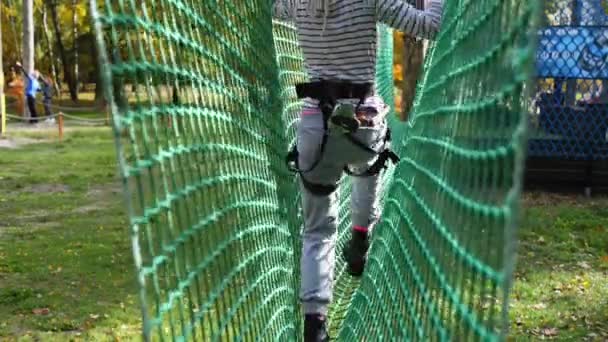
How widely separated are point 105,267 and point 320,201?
3.15m

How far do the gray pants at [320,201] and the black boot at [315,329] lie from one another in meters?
0.02

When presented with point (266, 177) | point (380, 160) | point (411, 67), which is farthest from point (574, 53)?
point (266, 177)

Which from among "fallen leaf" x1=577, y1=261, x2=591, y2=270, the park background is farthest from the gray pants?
"fallen leaf" x1=577, y1=261, x2=591, y2=270

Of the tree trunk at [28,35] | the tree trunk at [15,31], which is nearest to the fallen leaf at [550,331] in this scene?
the tree trunk at [28,35]

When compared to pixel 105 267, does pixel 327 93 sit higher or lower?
higher

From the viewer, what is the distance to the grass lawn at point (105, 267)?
Result: 4156mm

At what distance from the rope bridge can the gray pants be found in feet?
0.42

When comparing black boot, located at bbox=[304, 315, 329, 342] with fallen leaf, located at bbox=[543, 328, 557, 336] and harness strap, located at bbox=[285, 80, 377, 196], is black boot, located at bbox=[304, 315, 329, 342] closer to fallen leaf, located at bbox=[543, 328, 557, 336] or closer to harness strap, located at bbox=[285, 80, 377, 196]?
harness strap, located at bbox=[285, 80, 377, 196]

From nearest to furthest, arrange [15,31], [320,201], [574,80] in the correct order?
[320,201]
[574,80]
[15,31]

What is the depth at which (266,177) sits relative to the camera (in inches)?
103

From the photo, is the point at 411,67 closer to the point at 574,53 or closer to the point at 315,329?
the point at 574,53

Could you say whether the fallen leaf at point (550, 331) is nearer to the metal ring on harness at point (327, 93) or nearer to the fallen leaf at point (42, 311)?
the metal ring on harness at point (327, 93)

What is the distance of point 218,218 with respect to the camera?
1966 mm

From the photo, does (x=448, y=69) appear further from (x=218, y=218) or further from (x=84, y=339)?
(x=84, y=339)
